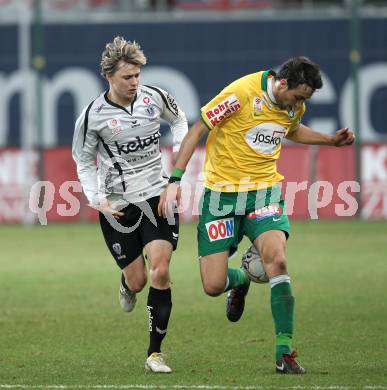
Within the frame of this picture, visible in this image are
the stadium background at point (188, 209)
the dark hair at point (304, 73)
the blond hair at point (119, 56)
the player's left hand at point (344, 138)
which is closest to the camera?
the dark hair at point (304, 73)

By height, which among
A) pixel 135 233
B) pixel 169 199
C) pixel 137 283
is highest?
pixel 169 199

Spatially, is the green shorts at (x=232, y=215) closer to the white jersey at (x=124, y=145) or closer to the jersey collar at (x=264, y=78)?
the white jersey at (x=124, y=145)

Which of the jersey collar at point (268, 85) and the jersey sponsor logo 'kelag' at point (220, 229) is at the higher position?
the jersey collar at point (268, 85)

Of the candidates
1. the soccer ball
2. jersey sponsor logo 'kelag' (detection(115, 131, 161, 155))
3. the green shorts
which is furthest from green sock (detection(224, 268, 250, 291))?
jersey sponsor logo 'kelag' (detection(115, 131, 161, 155))

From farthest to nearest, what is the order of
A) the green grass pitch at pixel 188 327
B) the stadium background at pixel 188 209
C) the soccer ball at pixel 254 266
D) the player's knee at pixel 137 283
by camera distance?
1. the player's knee at pixel 137 283
2. the stadium background at pixel 188 209
3. the soccer ball at pixel 254 266
4. the green grass pitch at pixel 188 327

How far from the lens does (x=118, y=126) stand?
905cm

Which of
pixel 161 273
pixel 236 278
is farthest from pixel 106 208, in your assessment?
pixel 236 278

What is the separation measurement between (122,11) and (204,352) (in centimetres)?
2097

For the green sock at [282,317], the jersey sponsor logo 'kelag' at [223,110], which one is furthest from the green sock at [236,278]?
the jersey sponsor logo 'kelag' at [223,110]

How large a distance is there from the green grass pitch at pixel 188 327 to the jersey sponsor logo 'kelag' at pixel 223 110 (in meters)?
1.81

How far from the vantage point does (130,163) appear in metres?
9.21

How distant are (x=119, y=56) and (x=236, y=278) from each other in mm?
2087

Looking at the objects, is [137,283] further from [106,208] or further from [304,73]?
[304,73]

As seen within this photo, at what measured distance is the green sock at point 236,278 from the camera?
9510 millimetres
